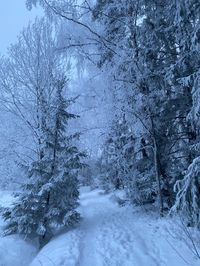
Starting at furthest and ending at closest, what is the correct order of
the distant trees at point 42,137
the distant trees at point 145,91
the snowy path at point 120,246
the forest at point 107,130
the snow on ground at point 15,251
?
the distant trees at point 145,91 → the distant trees at point 42,137 → the forest at point 107,130 → the snow on ground at point 15,251 → the snowy path at point 120,246

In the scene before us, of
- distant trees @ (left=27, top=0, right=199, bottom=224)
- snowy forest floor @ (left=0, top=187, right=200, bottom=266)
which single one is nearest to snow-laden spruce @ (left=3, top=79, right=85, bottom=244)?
snowy forest floor @ (left=0, top=187, right=200, bottom=266)

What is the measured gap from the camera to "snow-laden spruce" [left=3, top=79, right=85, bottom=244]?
30.2 ft

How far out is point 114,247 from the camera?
7484 millimetres

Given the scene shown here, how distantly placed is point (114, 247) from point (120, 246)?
6.2 inches

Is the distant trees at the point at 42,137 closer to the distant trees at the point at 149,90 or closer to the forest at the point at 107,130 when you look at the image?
the forest at the point at 107,130

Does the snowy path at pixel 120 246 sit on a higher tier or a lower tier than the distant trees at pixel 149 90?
lower

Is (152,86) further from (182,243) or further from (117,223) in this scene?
(182,243)

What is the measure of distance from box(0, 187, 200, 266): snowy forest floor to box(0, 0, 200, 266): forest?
0.04 m

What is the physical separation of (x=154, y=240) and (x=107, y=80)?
6537 mm

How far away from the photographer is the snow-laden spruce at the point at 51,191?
30.2ft

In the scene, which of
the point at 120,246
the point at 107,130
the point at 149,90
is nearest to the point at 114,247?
the point at 120,246

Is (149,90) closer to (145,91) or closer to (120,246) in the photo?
(145,91)

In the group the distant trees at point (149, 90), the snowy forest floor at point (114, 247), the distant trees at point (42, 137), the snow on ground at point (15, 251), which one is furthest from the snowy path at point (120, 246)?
the distant trees at point (149, 90)

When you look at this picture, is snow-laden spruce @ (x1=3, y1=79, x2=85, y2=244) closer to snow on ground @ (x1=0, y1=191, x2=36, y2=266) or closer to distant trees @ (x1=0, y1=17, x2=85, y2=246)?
distant trees @ (x1=0, y1=17, x2=85, y2=246)
